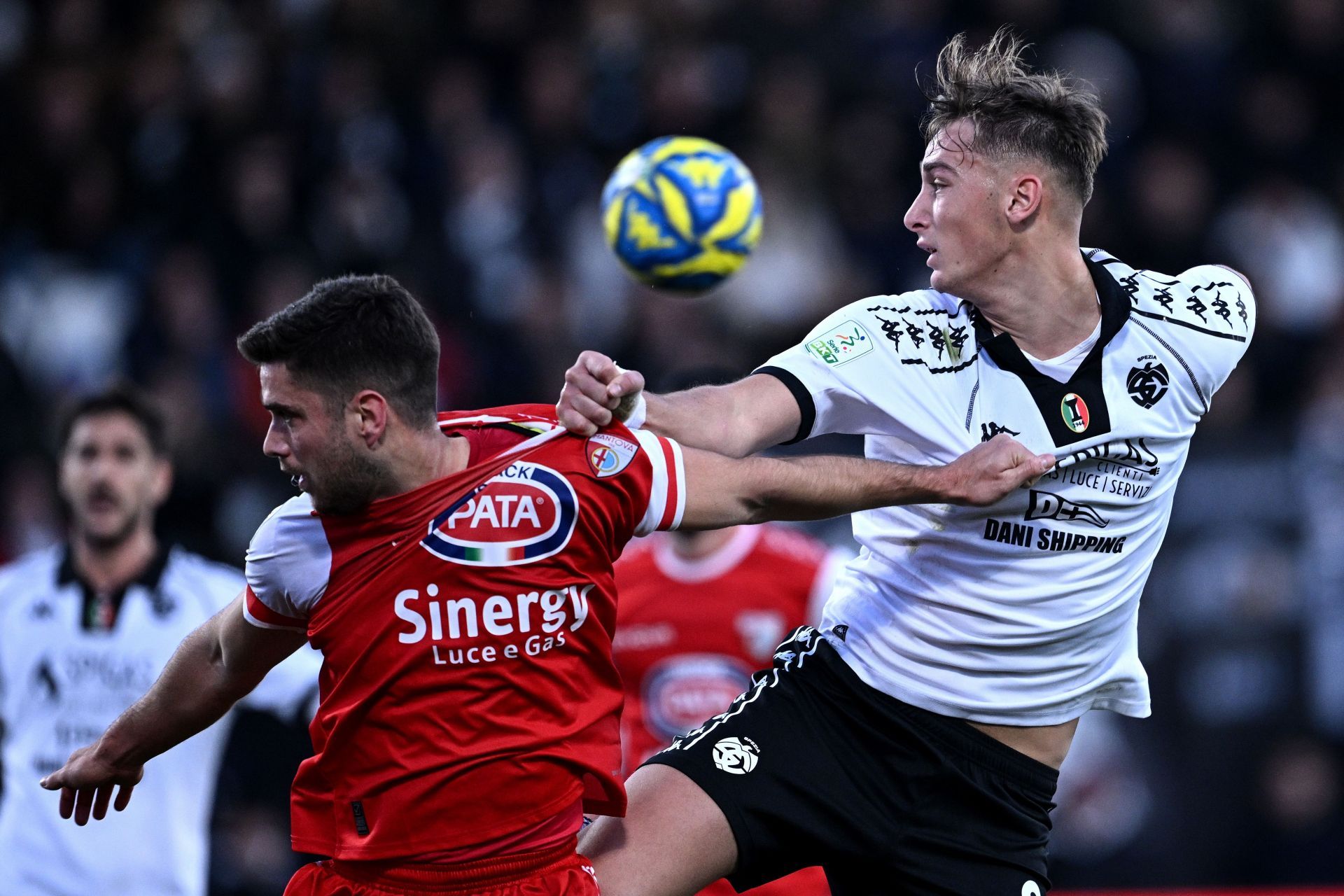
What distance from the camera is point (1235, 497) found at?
8.38 metres

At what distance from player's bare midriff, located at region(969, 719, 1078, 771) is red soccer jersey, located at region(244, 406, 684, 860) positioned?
1.21 metres

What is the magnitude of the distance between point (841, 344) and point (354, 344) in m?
1.27

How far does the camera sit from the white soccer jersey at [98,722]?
5863 mm

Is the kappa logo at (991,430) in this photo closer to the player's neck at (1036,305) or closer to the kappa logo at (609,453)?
the player's neck at (1036,305)

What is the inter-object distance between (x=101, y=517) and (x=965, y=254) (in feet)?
11.5

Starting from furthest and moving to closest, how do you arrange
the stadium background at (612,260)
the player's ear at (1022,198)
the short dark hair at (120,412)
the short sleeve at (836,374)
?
the stadium background at (612,260) < the short dark hair at (120,412) < the player's ear at (1022,198) < the short sleeve at (836,374)

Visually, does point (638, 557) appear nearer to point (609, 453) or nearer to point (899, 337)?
point (899, 337)

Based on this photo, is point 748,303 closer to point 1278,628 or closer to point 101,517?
point 1278,628

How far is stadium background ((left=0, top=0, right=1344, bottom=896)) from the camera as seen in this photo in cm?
837

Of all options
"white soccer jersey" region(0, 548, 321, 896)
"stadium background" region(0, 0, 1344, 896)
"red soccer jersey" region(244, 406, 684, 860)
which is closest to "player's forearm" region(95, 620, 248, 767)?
"red soccer jersey" region(244, 406, 684, 860)

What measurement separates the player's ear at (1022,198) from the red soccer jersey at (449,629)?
4.21 ft

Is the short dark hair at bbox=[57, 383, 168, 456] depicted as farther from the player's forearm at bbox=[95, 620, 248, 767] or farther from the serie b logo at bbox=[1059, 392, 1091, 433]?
the serie b logo at bbox=[1059, 392, 1091, 433]

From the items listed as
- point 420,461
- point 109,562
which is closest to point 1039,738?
point 420,461

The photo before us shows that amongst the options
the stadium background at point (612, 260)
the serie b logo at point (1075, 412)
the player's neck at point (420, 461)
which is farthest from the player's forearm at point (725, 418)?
the stadium background at point (612, 260)
